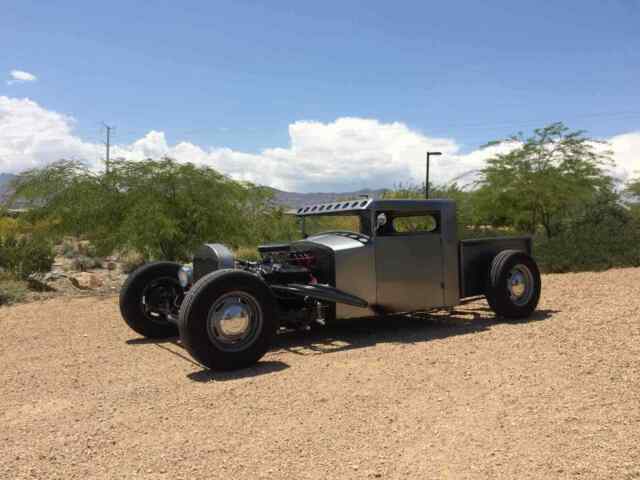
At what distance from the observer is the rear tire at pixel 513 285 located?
762 cm

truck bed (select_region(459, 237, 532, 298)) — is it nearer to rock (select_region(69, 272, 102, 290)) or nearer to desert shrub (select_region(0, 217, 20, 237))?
rock (select_region(69, 272, 102, 290))

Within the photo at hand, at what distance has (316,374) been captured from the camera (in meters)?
5.30

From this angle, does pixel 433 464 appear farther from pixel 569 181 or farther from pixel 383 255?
pixel 569 181

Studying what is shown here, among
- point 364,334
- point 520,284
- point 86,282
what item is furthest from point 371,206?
point 86,282

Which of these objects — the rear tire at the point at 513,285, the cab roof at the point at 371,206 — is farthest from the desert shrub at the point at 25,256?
the rear tire at the point at 513,285

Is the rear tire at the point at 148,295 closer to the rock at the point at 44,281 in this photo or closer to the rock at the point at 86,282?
the rock at the point at 44,281

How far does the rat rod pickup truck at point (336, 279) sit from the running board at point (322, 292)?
12mm

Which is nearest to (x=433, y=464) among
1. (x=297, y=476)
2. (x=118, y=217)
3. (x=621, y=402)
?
(x=297, y=476)

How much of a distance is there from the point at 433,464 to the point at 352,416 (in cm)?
91

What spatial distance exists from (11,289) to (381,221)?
8108 mm

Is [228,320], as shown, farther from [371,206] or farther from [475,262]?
[475,262]

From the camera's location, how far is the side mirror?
6.80 meters

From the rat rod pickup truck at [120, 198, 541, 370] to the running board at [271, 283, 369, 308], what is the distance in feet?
0.04

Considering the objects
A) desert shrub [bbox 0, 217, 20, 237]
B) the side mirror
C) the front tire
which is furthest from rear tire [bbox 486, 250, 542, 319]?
desert shrub [bbox 0, 217, 20, 237]
